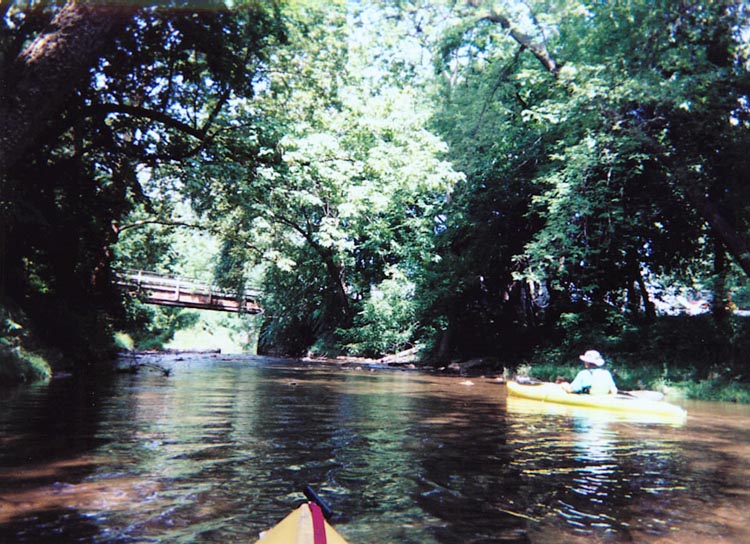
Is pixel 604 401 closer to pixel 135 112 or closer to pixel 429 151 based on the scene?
pixel 135 112

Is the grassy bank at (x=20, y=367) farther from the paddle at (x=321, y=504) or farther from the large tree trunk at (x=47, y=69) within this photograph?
the paddle at (x=321, y=504)

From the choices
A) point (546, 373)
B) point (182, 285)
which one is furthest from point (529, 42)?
point (182, 285)

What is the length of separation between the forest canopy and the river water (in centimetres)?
391

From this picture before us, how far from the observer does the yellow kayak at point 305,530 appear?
1.80m

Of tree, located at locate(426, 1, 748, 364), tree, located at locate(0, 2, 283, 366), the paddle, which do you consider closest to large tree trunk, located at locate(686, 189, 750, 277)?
tree, located at locate(426, 1, 748, 364)

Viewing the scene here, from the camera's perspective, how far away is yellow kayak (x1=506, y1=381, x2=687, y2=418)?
876 centimetres

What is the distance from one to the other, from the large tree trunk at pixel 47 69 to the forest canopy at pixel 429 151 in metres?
0.03

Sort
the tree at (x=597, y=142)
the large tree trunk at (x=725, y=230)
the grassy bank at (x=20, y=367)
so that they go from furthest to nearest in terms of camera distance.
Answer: the large tree trunk at (x=725, y=230) → the tree at (x=597, y=142) → the grassy bank at (x=20, y=367)

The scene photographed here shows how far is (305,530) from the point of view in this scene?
1.83 metres

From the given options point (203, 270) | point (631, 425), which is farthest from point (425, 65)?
point (203, 270)

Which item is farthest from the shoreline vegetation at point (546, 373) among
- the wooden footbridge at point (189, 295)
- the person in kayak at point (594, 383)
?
the wooden footbridge at point (189, 295)

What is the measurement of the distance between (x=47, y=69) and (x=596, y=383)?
932 centimetres

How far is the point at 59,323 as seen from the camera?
515 inches

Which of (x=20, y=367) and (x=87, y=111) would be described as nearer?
(x=20, y=367)
